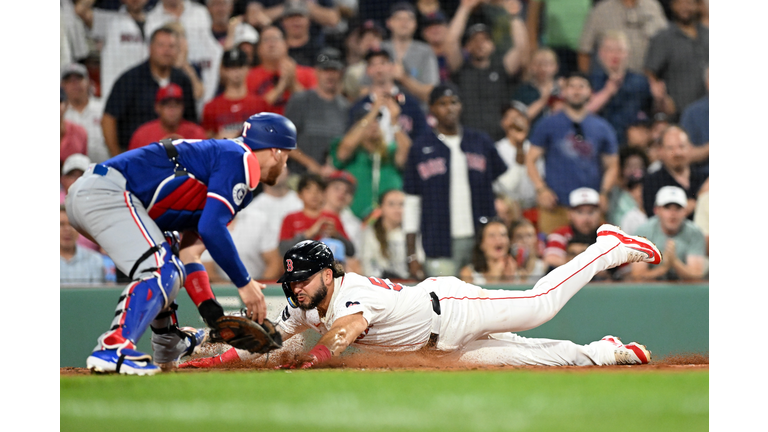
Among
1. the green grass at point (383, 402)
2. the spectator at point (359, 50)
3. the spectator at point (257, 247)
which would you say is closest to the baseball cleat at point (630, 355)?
the green grass at point (383, 402)

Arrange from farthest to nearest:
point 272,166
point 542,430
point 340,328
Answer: point 272,166 → point 340,328 → point 542,430

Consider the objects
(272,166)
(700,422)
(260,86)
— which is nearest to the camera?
(700,422)

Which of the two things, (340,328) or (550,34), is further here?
(550,34)

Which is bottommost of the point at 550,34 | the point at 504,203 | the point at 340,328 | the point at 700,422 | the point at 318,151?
the point at 700,422

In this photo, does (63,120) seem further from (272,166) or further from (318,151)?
(272,166)

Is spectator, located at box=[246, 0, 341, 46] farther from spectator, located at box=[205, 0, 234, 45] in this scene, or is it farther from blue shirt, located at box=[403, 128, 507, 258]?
blue shirt, located at box=[403, 128, 507, 258]

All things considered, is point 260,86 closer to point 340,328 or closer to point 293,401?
point 340,328

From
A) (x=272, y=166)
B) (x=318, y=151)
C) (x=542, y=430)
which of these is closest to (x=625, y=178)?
(x=318, y=151)

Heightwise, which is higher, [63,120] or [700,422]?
[63,120]
